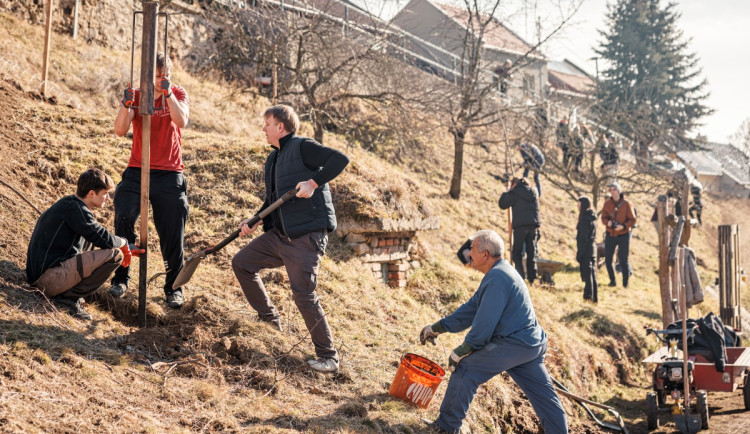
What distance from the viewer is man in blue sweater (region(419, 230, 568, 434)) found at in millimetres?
5582

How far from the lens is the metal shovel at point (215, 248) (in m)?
5.77

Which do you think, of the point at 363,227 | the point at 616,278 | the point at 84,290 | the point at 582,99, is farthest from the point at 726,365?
the point at 582,99

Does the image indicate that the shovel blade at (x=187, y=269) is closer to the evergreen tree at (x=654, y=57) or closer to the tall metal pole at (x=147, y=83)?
the tall metal pole at (x=147, y=83)

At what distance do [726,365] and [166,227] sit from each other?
Answer: 6365mm

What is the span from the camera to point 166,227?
244 inches

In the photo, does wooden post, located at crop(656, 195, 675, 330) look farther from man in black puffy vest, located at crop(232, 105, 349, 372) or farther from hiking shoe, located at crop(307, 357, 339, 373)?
man in black puffy vest, located at crop(232, 105, 349, 372)

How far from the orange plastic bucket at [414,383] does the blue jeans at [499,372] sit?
0.32m

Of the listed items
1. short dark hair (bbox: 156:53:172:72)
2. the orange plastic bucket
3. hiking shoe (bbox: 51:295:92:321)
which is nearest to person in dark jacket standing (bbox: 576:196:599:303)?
the orange plastic bucket

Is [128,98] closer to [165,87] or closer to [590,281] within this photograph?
[165,87]

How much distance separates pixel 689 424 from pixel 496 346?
338 centimetres

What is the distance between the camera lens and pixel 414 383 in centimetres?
611

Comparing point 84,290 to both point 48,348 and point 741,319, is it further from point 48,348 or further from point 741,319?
point 741,319

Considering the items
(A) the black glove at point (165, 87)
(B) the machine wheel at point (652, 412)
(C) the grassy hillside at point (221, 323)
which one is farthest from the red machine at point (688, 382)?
(A) the black glove at point (165, 87)

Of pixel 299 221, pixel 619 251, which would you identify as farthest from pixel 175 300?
pixel 619 251
